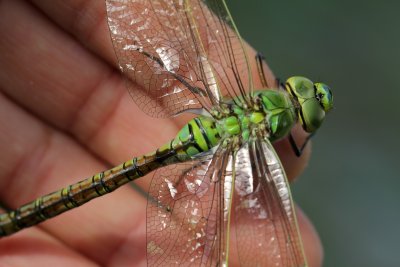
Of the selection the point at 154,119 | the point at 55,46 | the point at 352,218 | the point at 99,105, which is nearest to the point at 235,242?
the point at 154,119

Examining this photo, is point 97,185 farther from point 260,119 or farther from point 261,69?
point 261,69

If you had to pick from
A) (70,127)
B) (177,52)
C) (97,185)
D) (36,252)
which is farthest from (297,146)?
(36,252)

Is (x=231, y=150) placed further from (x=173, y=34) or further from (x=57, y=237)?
Answer: (x=57, y=237)

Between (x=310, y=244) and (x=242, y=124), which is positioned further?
(x=310, y=244)

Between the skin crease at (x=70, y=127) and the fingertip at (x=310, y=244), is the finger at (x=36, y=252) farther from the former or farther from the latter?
the fingertip at (x=310, y=244)

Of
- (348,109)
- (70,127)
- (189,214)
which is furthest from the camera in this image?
(348,109)

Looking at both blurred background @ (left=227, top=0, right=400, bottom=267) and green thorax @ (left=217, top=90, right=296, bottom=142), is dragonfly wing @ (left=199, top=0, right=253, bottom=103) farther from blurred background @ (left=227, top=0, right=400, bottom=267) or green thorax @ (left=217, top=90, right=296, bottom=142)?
blurred background @ (left=227, top=0, right=400, bottom=267)
